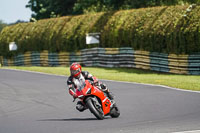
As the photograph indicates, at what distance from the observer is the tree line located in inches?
1599

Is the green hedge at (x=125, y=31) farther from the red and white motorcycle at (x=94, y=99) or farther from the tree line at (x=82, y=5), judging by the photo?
the red and white motorcycle at (x=94, y=99)

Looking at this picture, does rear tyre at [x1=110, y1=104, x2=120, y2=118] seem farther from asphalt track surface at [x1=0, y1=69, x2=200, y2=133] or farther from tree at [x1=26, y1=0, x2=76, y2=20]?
tree at [x1=26, y1=0, x2=76, y2=20]

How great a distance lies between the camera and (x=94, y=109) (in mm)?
10391

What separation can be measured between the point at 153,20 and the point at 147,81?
838 centimetres

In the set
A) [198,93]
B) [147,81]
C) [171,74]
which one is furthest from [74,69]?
[171,74]

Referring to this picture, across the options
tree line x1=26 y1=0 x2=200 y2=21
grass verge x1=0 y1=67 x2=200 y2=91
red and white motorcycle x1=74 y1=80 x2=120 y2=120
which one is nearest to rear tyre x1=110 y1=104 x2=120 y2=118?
red and white motorcycle x1=74 y1=80 x2=120 y2=120

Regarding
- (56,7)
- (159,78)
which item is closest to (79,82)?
(159,78)

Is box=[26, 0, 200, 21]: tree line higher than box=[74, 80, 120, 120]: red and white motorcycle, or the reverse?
box=[26, 0, 200, 21]: tree line

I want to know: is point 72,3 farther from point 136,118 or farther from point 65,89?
point 136,118

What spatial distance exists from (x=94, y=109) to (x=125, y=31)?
2050cm

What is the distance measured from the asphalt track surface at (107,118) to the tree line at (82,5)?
628 inches

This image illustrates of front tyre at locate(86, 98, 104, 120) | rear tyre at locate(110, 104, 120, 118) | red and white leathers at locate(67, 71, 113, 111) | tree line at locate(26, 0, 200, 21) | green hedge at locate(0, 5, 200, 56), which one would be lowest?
rear tyre at locate(110, 104, 120, 118)

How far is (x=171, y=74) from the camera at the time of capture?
83.0ft

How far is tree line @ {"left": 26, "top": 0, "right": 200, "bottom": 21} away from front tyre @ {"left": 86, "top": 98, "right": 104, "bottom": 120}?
21.9m
